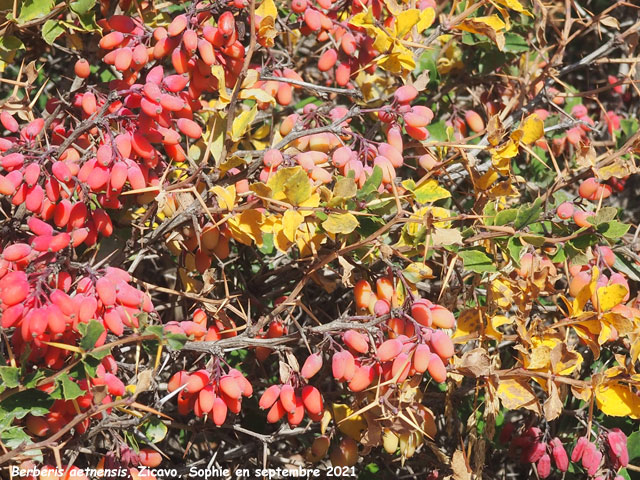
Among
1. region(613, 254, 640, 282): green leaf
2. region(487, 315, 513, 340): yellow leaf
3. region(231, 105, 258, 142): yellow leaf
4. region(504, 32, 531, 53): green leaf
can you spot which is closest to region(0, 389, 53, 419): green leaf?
region(231, 105, 258, 142): yellow leaf

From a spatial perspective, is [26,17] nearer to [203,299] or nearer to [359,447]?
[203,299]

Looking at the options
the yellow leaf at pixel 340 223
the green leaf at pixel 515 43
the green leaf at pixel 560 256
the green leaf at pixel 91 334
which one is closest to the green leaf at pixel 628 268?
the green leaf at pixel 560 256

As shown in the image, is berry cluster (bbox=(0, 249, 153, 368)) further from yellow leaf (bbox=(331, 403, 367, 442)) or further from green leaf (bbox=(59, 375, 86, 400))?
yellow leaf (bbox=(331, 403, 367, 442))

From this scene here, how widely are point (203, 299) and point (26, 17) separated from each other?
0.69 m

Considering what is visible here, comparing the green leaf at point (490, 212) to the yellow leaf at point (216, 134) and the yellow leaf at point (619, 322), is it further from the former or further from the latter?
the yellow leaf at point (216, 134)

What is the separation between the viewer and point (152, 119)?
127 centimetres

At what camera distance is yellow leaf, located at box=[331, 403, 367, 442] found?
1525 millimetres

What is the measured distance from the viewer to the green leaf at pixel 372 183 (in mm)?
1269

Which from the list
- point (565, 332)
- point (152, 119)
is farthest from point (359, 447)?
point (152, 119)

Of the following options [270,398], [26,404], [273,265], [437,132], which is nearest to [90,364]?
[26,404]

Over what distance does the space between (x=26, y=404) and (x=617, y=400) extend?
41.2 inches

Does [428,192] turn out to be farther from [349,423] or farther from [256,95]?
[349,423]

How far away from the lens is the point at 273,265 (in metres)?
1.79

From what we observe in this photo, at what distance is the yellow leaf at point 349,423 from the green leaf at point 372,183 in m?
0.49
